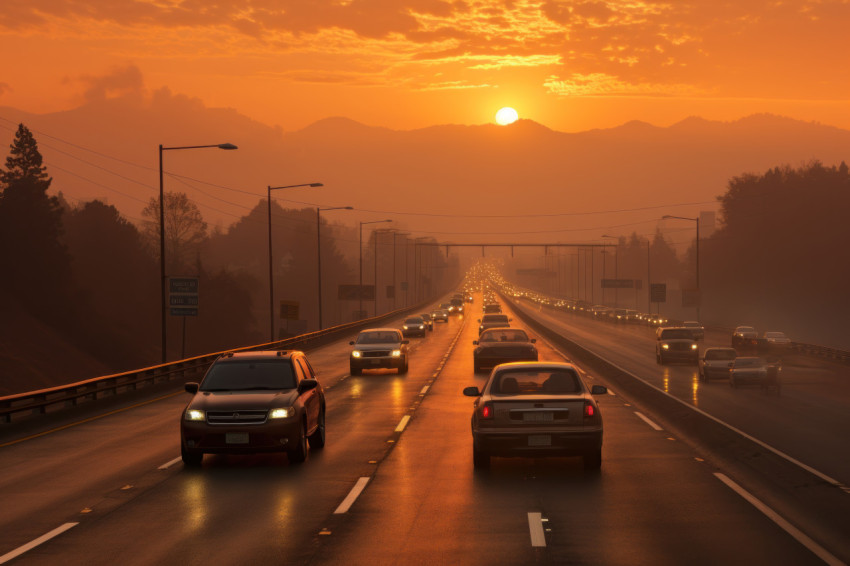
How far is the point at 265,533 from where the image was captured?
37.5ft

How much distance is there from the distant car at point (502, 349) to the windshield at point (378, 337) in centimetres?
400

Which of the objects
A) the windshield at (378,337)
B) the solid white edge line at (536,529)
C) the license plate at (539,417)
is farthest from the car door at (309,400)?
the windshield at (378,337)

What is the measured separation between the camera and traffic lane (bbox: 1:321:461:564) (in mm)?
10594

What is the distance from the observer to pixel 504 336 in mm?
41906

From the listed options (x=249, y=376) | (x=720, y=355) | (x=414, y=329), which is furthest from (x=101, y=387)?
(x=414, y=329)

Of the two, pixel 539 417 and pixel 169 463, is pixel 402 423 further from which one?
pixel 539 417

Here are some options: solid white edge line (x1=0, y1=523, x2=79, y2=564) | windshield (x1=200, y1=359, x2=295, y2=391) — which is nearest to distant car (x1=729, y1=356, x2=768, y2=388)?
windshield (x1=200, y1=359, x2=295, y2=391)

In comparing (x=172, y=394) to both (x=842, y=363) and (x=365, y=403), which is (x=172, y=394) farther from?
(x=842, y=363)

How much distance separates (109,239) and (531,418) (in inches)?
4644

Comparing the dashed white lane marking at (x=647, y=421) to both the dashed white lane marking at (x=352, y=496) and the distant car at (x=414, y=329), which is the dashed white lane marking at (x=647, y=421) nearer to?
the dashed white lane marking at (x=352, y=496)

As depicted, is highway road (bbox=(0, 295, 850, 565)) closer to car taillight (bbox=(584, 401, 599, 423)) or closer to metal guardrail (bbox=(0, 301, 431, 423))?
car taillight (bbox=(584, 401, 599, 423))

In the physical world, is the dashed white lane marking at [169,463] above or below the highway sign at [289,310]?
below

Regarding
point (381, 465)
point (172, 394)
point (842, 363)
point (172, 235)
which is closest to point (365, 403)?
point (172, 394)

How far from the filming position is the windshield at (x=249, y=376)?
17438 mm
